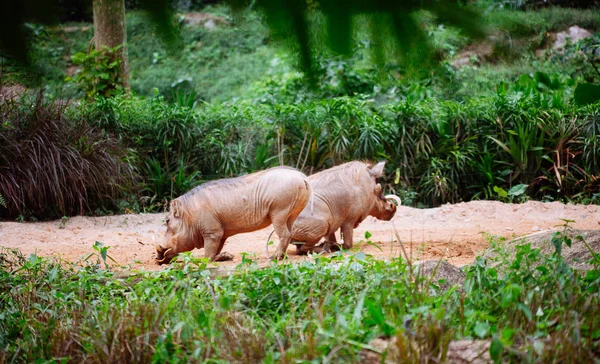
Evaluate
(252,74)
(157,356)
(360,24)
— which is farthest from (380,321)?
(252,74)

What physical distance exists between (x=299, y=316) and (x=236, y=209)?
97.4 inches

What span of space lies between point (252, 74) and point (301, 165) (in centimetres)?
620

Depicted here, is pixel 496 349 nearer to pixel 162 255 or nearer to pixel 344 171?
pixel 162 255

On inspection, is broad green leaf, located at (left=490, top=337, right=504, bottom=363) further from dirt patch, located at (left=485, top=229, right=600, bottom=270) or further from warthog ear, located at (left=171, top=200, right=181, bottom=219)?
warthog ear, located at (left=171, top=200, right=181, bottom=219)

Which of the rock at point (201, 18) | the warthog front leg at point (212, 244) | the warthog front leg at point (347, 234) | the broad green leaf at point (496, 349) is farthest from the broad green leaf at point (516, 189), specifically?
Result: the broad green leaf at point (496, 349)

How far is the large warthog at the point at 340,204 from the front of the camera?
6.19 m

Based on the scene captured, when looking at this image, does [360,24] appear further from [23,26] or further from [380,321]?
[380,321]

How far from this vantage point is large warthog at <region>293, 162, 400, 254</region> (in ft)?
20.3

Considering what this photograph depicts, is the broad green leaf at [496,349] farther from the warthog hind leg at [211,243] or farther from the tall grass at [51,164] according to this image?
the tall grass at [51,164]

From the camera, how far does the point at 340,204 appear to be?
20.8 feet

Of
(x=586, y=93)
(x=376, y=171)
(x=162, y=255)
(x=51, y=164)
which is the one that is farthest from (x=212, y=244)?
(x=586, y=93)

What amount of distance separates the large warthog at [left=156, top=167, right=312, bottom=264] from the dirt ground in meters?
0.31

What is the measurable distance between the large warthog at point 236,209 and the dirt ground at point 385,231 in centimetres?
31

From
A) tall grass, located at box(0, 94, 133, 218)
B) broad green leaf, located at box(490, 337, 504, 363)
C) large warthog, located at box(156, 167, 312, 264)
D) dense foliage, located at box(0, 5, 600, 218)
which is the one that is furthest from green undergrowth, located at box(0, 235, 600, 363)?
dense foliage, located at box(0, 5, 600, 218)
